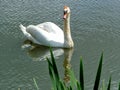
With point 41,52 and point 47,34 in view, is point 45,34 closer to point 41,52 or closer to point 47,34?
point 47,34

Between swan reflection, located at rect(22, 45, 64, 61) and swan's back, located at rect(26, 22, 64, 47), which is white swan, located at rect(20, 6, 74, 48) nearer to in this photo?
swan's back, located at rect(26, 22, 64, 47)

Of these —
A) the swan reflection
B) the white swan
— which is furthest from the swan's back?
the swan reflection

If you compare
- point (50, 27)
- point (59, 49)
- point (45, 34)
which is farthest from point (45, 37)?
point (59, 49)

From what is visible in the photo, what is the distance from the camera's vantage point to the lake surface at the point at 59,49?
7336 millimetres

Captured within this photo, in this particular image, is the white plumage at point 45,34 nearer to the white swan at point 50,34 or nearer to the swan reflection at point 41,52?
the white swan at point 50,34

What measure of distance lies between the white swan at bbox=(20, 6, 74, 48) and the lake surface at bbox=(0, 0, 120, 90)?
193mm

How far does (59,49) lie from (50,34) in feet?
1.65

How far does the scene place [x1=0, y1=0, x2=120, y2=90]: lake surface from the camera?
7336mm

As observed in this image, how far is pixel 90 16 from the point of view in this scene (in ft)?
34.8

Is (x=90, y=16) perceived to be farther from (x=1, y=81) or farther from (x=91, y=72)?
(x=1, y=81)

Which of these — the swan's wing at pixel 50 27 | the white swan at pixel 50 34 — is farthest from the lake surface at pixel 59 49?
the swan's wing at pixel 50 27

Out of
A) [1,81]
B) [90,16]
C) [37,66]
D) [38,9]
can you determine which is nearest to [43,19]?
[38,9]

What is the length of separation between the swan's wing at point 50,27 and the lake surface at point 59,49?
517mm

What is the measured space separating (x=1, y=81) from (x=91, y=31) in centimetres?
338
